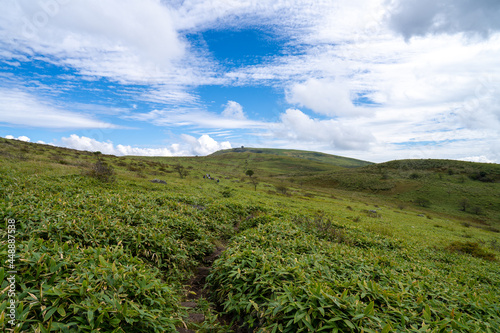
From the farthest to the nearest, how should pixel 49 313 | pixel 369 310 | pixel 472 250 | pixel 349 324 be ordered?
pixel 472 250 < pixel 369 310 < pixel 349 324 < pixel 49 313

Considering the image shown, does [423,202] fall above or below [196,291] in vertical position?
below

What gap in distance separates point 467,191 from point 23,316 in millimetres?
103445

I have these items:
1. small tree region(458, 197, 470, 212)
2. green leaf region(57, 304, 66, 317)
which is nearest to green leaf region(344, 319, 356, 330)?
green leaf region(57, 304, 66, 317)

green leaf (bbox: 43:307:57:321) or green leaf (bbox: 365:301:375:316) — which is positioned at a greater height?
green leaf (bbox: 43:307:57:321)

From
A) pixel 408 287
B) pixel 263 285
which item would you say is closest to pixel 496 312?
pixel 408 287

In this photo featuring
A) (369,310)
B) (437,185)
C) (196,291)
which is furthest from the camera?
(437,185)

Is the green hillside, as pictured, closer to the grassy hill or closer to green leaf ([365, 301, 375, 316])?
the grassy hill

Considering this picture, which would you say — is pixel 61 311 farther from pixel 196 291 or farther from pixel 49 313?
pixel 196 291

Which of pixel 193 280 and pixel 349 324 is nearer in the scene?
pixel 349 324

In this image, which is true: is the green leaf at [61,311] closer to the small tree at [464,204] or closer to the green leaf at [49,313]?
the green leaf at [49,313]

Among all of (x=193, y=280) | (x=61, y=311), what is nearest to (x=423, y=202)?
(x=193, y=280)

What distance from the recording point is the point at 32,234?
5770 millimetres

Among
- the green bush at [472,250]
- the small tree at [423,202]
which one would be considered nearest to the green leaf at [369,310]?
the green bush at [472,250]

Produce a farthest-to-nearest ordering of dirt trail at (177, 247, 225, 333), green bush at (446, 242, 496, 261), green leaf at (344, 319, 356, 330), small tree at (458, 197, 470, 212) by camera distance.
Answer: small tree at (458, 197, 470, 212), green bush at (446, 242, 496, 261), dirt trail at (177, 247, 225, 333), green leaf at (344, 319, 356, 330)
